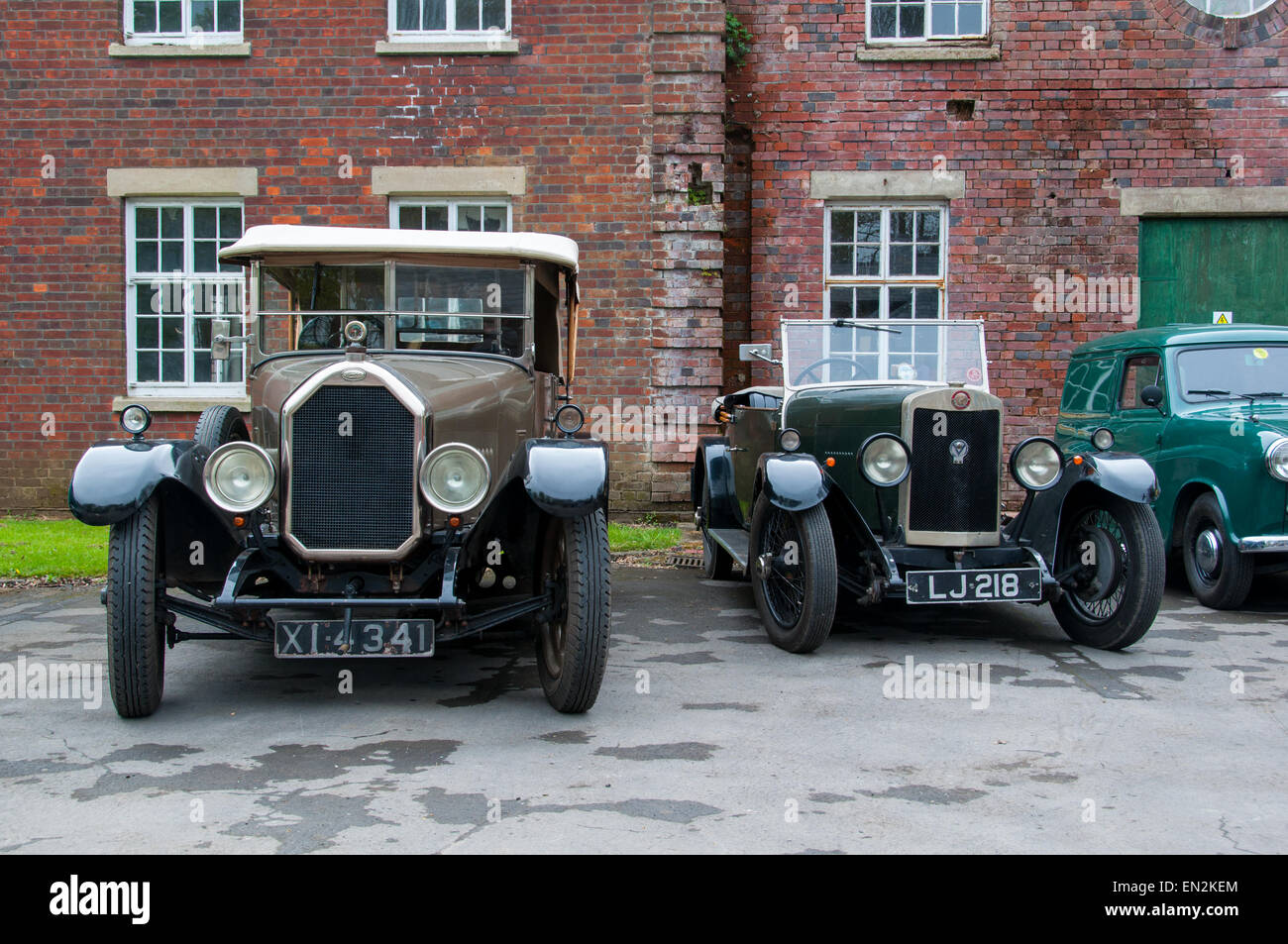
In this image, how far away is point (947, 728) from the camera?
457 cm

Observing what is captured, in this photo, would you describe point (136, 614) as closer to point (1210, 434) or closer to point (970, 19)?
point (1210, 434)

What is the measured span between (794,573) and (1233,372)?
3.82m

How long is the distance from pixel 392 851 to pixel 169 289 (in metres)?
9.28

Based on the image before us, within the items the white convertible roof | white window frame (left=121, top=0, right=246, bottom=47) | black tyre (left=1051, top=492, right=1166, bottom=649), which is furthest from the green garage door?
white window frame (left=121, top=0, right=246, bottom=47)

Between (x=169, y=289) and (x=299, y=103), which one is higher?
(x=299, y=103)

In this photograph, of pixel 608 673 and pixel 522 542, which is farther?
pixel 608 673

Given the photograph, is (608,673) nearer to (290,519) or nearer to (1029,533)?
(290,519)

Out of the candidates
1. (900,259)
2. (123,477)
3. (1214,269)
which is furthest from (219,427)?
(1214,269)

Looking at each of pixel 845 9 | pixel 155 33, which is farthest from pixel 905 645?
pixel 155 33

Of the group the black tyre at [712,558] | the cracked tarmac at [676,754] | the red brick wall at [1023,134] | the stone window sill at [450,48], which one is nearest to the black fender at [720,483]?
the black tyre at [712,558]

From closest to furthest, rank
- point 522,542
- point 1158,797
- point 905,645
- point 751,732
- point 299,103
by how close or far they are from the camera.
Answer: point 1158,797, point 751,732, point 522,542, point 905,645, point 299,103

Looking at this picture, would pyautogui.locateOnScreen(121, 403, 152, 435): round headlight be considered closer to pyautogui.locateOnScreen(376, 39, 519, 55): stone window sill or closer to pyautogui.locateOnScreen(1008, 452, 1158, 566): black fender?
pyautogui.locateOnScreen(1008, 452, 1158, 566): black fender

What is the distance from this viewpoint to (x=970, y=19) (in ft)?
36.7

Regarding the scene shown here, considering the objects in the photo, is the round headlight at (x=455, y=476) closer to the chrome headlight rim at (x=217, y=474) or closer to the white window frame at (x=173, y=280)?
the chrome headlight rim at (x=217, y=474)
